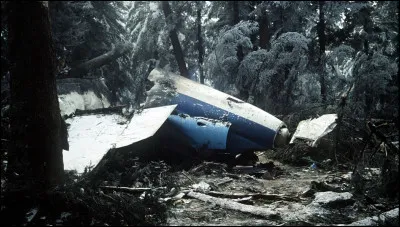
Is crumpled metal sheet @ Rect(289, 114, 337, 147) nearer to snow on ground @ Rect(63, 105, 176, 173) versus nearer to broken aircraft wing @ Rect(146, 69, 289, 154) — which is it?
broken aircraft wing @ Rect(146, 69, 289, 154)

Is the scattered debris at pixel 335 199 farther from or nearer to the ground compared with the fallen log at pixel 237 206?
farther from the ground

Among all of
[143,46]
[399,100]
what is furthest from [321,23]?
[143,46]

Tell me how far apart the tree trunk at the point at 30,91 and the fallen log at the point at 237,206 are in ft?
7.30

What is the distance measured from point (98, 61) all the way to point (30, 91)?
404 inches

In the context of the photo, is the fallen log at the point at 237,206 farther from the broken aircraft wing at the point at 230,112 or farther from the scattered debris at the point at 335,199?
the broken aircraft wing at the point at 230,112

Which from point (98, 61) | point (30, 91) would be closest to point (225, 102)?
point (30, 91)

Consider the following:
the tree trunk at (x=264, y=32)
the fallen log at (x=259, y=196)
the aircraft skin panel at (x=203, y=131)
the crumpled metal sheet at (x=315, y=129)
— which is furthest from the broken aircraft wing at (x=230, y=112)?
the tree trunk at (x=264, y=32)

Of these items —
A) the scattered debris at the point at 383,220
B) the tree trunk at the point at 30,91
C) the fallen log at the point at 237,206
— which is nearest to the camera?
the scattered debris at the point at 383,220

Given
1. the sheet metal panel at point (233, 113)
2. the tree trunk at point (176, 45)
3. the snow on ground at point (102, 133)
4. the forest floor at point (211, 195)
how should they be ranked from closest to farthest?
the forest floor at point (211, 195), the snow on ground at point (102, 133), the sheet metal panel at point (233, 113), the tree trunk at point (176, 45)

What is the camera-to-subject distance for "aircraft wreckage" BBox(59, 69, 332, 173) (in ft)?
24.3

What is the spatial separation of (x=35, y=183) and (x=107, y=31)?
12.0m

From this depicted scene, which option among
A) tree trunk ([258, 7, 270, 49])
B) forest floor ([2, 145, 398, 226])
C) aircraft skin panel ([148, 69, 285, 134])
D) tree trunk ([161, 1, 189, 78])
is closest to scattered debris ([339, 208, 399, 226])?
forest floor ([2, 145, 398, 226])

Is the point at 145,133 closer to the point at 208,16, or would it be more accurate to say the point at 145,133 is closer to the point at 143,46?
the point at 143,46

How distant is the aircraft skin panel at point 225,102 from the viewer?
8312 millimetres
